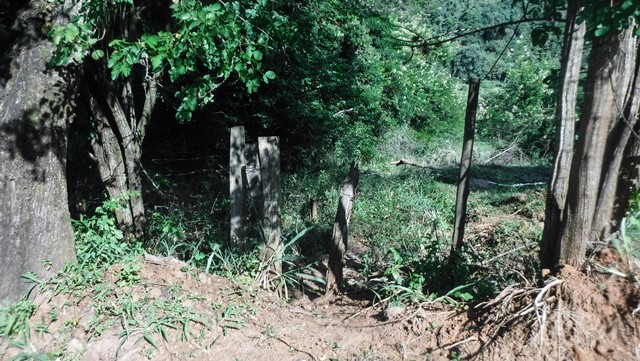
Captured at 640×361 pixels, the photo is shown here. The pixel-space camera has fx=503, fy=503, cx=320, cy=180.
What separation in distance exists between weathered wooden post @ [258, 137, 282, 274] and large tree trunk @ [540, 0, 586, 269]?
237 cm

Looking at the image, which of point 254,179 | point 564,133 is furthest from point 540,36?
point 254,179

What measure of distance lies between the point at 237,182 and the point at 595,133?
3.13 m

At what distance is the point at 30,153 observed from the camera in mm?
3959

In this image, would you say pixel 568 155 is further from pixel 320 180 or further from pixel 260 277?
pixel 320 180

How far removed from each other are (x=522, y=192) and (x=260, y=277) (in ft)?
18.7

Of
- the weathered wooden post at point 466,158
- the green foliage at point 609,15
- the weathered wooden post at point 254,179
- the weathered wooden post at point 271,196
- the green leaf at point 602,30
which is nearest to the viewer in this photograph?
the green foliage at point 609,15

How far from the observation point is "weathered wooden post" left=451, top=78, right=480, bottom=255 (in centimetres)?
423

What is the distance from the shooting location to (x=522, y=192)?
8594mm

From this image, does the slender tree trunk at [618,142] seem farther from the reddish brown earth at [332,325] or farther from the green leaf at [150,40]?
the green leaf at [150,40]

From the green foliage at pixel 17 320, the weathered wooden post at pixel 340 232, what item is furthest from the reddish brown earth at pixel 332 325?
the weathered wooden post at pixel 340 232

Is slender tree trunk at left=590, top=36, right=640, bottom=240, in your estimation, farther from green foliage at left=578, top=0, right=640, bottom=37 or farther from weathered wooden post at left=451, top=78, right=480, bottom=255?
weathered wooden post at left=451, top=78, right=480, bottom=255

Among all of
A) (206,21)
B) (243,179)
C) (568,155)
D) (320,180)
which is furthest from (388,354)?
(320,180)

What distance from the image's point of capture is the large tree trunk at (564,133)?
3314 millimetres

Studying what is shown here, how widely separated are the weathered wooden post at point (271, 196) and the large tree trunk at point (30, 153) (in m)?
1.71
